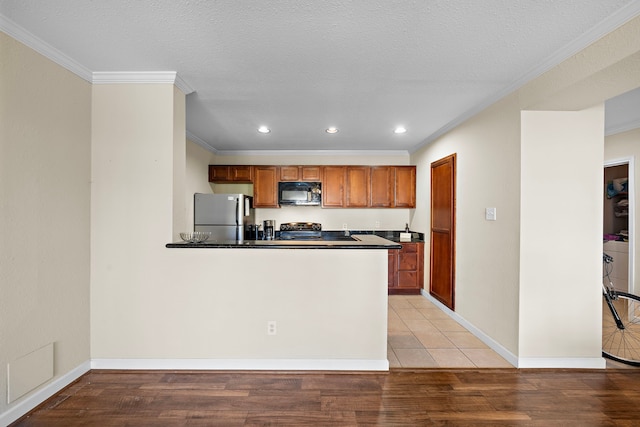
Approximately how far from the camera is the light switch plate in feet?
9.70

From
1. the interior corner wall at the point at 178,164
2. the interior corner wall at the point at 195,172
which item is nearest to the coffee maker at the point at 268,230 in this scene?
the interior corner wall at the point at 195,172

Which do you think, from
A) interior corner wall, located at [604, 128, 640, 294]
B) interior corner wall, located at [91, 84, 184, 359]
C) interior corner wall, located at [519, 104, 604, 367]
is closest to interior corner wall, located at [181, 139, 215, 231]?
interior corner wall, located at [91, 84, 184, 359]

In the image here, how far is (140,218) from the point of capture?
2.49 m

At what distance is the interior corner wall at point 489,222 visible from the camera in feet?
8.81

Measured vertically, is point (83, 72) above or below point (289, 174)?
above

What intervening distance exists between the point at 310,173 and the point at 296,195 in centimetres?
43

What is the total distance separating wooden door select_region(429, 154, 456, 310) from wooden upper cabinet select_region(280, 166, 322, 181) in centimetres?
183

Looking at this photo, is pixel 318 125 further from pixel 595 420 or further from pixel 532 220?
pixel 595 420

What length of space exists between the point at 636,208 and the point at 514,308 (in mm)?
2363

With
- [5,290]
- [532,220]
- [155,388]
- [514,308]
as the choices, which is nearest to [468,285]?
[514,308]

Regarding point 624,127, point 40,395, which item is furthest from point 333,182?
point 40,395

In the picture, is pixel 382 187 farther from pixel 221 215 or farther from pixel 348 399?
pixel 348 399

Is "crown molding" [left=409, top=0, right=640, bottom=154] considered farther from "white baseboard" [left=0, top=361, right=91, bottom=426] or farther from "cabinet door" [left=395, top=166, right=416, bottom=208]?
"white baseboard" [left=0, top=361, right=91, bottom=426]

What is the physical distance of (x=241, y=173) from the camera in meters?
5.25
